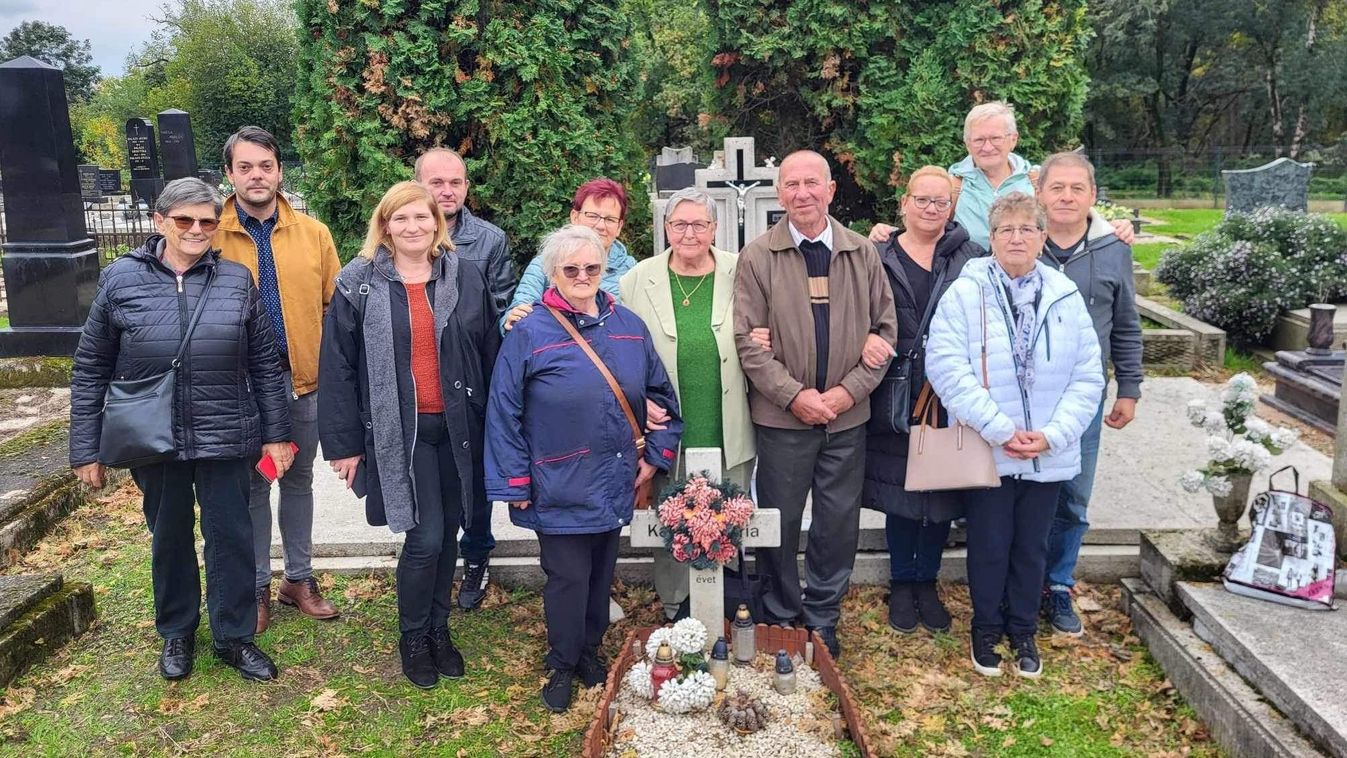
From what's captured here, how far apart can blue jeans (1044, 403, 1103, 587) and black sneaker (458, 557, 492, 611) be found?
99.1 inches

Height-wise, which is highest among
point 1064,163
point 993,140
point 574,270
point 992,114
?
point 992,114

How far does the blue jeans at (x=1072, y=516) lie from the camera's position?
3904 mm

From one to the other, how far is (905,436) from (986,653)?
0.92m

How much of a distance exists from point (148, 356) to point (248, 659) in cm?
129

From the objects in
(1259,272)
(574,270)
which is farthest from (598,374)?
(1259,272)

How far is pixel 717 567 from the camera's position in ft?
11.8

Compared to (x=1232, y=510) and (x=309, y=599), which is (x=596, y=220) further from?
(x=1232, y=510)

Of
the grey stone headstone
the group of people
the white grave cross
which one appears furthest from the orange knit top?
the grey stone headstone

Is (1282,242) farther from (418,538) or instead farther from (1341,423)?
(418,538)

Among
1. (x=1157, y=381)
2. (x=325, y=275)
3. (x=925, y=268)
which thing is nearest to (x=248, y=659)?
(x=325, y=275)

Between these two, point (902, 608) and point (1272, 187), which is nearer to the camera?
point (902, 608)

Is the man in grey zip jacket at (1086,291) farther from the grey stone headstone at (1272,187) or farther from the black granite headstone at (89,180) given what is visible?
the black granite headstone at (89,180)

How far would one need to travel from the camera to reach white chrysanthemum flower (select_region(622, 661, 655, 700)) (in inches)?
134

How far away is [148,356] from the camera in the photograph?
334 centimetres
